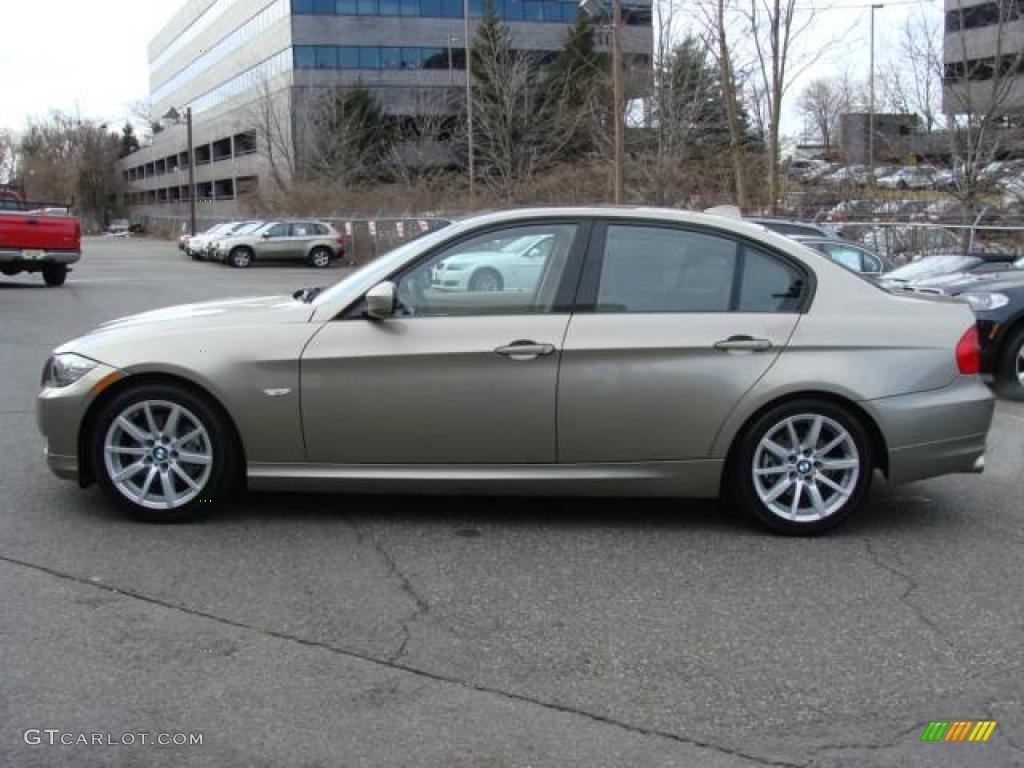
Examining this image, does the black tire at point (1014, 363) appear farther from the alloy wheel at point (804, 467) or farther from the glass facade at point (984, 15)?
the glass facade at point (984, 15)

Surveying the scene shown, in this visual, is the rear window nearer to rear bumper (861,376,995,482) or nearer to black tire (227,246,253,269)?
rear bumper (861,376,995,482)

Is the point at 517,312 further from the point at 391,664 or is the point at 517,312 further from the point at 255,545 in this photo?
the point at 391,664

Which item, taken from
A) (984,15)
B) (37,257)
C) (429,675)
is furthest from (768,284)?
(984,15)

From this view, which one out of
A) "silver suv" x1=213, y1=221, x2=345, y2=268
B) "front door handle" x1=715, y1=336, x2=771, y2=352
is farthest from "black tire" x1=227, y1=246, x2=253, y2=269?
"front door handle" x1=715, y1=336, x2=771, y2=352

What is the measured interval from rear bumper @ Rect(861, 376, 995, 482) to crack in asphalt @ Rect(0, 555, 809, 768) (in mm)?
2463

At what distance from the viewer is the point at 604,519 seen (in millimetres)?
5461

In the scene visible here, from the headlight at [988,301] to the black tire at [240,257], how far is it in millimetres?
28640

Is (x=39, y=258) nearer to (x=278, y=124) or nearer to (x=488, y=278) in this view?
(x=488, y=278)

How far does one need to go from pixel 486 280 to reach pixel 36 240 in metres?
17.4

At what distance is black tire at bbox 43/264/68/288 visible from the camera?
21.3 meters

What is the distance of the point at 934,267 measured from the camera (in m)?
13.2

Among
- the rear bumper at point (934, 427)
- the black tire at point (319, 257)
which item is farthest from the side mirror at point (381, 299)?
the black tire at point (319, 257)

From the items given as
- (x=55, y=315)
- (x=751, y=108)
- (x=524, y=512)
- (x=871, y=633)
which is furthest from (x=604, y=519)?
(x=751, y=108)

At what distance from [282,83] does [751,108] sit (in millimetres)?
40251
